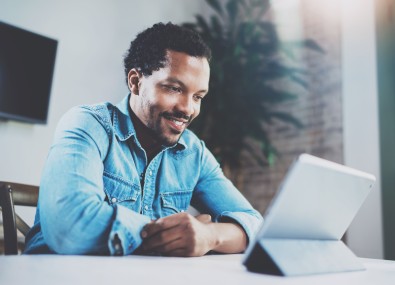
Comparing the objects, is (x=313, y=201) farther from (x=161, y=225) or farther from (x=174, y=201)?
(x=174, y=201)

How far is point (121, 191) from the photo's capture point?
1.32 m

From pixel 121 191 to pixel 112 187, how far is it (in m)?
0.03

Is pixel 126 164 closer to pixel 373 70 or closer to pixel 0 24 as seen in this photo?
pixel 0 24

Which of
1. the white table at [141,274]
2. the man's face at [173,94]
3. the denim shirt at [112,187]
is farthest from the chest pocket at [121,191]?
the white table at [141,274]

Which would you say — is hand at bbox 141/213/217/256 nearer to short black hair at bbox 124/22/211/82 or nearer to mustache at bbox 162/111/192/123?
mustache at bbox 162/111/192/123

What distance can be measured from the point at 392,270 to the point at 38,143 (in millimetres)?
2648

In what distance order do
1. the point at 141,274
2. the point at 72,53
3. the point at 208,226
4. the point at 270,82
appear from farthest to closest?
the point at 270,82 → the point at 72,53 → the point at 208,226 → the point at 141,274

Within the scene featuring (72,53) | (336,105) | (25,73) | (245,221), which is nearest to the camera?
(245,221)

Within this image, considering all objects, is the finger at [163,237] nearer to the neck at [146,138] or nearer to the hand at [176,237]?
the hand at [176,237]

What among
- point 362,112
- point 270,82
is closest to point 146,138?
point 362,112

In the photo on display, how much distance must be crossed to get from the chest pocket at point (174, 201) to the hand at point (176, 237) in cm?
41

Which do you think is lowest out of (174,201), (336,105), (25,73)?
(174,201)

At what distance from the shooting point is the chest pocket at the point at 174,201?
144cm

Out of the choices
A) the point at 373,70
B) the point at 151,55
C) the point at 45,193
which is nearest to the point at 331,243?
the point at 45,193
